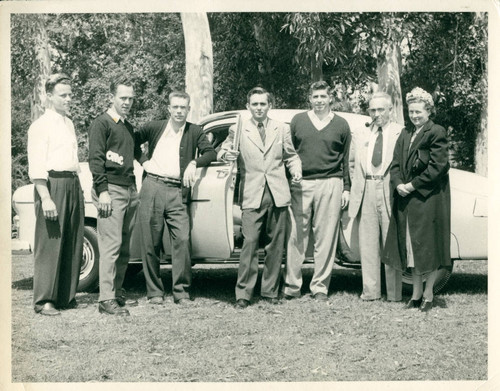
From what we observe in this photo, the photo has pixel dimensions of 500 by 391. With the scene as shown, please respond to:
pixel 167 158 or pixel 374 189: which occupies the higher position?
pixel 167 158

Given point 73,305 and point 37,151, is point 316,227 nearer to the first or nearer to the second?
point 73,305

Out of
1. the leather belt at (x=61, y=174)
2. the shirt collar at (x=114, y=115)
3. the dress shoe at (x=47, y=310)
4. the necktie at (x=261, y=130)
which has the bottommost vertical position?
the dress shoe at (x=47, y=310)

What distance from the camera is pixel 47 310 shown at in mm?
5609

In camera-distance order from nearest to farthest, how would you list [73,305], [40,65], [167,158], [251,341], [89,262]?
[251,341] → [73,305] → [167,158] → [89,262] → [40,65]

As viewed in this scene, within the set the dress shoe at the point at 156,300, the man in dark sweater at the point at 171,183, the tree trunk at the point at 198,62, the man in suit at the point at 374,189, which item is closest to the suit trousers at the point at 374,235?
the man in suit at the point at 374,189

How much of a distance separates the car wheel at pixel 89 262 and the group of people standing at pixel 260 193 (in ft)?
1.55

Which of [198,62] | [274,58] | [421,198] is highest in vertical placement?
[274,58]

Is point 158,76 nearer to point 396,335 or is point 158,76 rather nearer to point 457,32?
point 457,32

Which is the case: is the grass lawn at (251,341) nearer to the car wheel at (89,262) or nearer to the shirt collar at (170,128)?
the car wheel at (89,262)

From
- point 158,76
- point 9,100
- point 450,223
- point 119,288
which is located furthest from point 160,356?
point 158,76

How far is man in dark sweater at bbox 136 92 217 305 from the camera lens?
234 inches

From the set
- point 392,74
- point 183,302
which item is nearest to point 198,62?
point 392,74

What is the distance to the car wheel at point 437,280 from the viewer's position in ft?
19.8

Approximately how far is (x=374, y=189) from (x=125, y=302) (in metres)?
2.45
